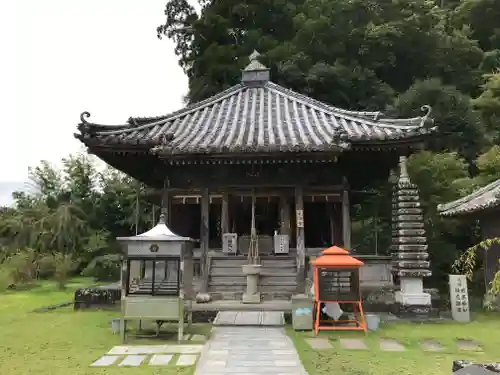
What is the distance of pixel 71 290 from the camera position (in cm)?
1962

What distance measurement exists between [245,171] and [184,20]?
937 inches

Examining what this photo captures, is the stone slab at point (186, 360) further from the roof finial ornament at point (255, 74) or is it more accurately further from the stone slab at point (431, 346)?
the roof finial ornament at point (255, 74)

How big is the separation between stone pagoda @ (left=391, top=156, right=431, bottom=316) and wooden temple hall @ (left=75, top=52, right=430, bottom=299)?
125 centimetres

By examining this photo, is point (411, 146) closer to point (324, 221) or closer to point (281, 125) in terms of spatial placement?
point (281, 125)

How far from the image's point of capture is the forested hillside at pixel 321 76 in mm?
23844

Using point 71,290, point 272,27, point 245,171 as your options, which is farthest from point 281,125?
point 272,27

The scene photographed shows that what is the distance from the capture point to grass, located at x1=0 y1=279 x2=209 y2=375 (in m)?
6.43

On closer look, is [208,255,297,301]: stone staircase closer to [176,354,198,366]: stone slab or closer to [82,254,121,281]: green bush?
[176,354,198,366]: stone slab

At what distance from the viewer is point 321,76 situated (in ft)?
82.5

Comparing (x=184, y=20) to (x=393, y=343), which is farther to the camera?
(x=184, y=20)

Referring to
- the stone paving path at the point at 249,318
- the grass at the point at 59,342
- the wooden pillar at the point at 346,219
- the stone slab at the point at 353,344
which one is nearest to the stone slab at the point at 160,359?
the grass at the point at 59,342

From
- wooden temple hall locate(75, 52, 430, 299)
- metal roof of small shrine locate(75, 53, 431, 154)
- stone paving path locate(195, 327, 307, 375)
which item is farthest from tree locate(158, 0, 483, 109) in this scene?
stone paving path locate(195, 327, 307, 375)

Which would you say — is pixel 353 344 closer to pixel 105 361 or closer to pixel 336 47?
pixel 105 361

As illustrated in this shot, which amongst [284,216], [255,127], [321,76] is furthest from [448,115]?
[284,216]
